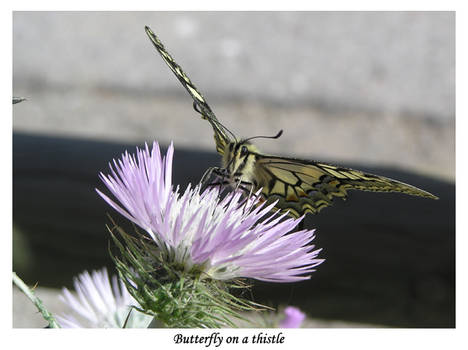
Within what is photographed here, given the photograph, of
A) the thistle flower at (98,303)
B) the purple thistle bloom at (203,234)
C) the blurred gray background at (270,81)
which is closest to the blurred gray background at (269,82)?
the blurred gray background at (270,81)

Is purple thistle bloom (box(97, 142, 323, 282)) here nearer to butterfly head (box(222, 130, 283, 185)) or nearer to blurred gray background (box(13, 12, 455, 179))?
butterfly head (box(222, 130, 283, 185))

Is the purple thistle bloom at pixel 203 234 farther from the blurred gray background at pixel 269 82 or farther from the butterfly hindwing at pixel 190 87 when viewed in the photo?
the blurred gray background at pixel 269 82

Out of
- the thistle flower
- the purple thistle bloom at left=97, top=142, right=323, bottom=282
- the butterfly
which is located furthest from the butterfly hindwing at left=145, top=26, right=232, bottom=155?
the thistle flower

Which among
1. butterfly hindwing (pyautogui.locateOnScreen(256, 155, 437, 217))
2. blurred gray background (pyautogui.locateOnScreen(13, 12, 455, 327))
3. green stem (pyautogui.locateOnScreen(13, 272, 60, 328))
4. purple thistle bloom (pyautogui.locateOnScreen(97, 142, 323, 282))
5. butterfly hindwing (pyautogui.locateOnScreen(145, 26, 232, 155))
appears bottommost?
green stem (pyautogui.locateOnScreen(13, 272, 60, 328))

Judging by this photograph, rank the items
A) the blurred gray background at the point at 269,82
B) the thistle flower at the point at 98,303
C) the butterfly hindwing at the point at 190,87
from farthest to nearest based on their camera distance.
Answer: the blurred gray background at the point at 269,82, the thistle flower at the point at 98,303, the butterfly hindwing at the point at 190,87

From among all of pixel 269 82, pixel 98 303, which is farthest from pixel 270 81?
pixel 98 303

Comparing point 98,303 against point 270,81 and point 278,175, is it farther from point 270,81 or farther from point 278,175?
point 270,81

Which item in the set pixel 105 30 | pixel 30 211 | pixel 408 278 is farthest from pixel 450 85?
pixel 30 211
